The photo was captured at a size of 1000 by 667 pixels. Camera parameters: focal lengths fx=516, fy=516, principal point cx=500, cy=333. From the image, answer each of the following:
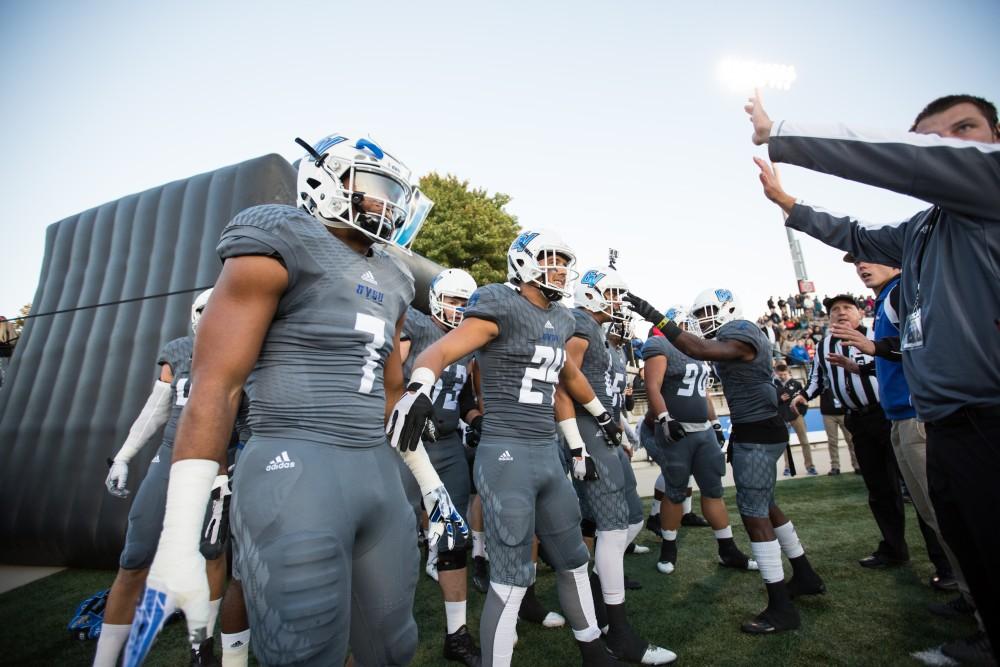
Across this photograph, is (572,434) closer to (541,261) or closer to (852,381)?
(541,261)

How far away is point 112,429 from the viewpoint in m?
6.40

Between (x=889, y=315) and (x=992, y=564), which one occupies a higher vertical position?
(x=889, y=315)

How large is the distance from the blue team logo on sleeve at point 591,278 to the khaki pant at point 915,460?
109 inches

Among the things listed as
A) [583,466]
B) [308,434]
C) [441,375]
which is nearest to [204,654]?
[308,434]

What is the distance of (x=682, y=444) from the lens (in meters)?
5.33

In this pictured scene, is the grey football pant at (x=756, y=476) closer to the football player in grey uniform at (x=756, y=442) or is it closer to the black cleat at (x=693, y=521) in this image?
the football player in grey uniform at (x=756, y=442)

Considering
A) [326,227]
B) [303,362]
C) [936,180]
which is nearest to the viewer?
[936,180]

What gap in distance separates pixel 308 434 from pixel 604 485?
2542 millimetres

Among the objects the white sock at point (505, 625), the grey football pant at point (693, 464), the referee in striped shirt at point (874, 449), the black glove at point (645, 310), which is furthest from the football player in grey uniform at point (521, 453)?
the referee in striped shirt at point (874, 449)

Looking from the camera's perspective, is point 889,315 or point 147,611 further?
point 889,315

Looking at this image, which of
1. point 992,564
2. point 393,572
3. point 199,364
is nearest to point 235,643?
point 393,572

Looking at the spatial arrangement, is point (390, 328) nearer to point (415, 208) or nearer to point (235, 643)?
point (415, 208)

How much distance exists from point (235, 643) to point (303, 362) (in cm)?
206

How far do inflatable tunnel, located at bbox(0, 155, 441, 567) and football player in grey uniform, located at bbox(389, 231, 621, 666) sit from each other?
4.22 metres
